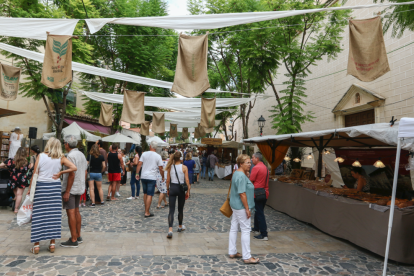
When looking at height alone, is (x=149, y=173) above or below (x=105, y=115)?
below

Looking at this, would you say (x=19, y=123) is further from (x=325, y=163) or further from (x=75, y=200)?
(x=325, y=163)

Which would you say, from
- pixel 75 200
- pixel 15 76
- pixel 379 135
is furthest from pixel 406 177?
pixel 15 76

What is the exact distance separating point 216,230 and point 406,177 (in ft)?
19.0

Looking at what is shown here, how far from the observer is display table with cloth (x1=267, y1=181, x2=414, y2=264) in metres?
4.65

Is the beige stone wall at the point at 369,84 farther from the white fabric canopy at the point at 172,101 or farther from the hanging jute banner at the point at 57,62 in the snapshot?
the hanging jute banner at the point at 57,62

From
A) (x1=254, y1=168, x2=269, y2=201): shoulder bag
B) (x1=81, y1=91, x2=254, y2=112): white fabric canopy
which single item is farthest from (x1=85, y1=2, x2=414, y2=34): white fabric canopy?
(x1=81, y1=91, x2=254, y2=112): white fabric canopy

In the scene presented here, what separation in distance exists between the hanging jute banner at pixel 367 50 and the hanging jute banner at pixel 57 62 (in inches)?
238

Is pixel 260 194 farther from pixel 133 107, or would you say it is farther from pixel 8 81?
pixel 8 81

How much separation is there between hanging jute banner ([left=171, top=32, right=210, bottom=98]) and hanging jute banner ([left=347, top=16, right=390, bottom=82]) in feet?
9.77

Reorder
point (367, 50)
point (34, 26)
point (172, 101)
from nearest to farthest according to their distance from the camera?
point (367, 50), point (34, 26), point (172, 101)

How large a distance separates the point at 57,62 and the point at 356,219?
728cm

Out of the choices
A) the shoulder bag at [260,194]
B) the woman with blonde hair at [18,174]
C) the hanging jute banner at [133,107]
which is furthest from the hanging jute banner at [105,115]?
the shoulder bag at [260,194]

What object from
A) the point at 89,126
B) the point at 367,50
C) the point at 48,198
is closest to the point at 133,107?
the point at 48,198

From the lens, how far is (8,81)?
8.24 metres
